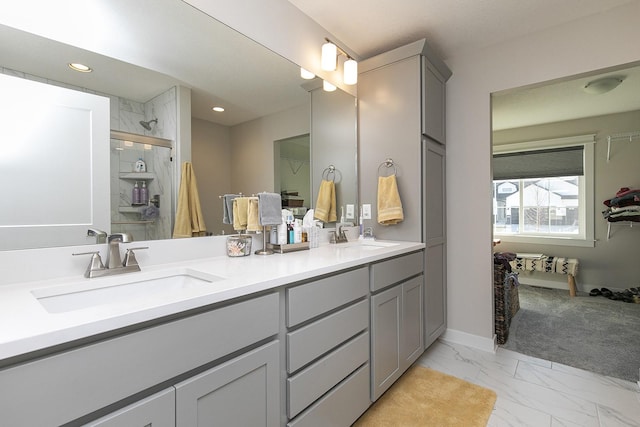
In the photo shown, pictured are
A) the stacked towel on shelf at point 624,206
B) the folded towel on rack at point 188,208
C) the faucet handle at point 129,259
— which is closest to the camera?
the faucet handle at point 129,259

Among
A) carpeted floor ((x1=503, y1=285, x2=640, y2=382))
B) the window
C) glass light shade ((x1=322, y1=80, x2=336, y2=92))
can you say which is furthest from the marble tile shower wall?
the window

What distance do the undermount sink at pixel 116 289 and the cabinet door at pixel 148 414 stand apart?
248 mm

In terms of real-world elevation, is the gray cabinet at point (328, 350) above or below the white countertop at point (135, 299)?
below

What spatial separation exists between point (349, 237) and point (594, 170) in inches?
158

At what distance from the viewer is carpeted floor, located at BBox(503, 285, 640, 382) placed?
2178mm

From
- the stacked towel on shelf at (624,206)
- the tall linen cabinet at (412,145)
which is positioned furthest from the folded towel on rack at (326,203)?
the stacked towel on shelf at (624,206)

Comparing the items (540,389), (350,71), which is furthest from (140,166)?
(540,389)

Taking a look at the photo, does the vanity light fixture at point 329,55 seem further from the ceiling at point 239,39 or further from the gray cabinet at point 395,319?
the gray cabinet at point 395,319

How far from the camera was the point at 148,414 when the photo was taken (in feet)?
2.39

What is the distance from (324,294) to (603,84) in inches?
139

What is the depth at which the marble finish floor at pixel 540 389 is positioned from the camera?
5.29 ft

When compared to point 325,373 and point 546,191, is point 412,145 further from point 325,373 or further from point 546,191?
Answer: point 546,191

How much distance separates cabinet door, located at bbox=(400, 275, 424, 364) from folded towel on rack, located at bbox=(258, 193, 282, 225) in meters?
0.90

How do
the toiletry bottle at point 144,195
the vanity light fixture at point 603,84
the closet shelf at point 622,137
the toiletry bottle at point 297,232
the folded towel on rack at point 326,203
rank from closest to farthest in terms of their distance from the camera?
1. the toiletry bottle at point 144,195
2. the toiletry bottle at point 297,232
3. the folded towel on rack at point 326,203
4. the vanity light fixture at point 603,84
5. the closet shelf at point 622,137
